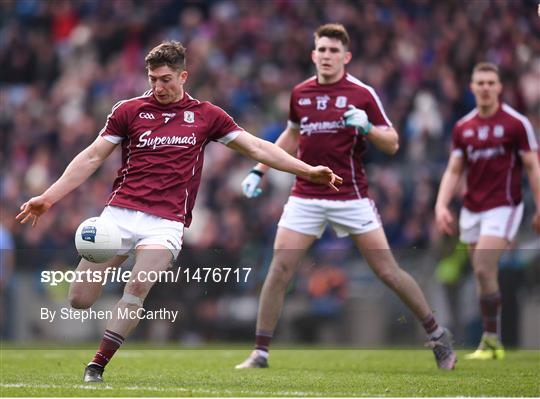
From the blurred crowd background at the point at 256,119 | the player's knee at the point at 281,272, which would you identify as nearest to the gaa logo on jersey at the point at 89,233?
the player's knee at the point at 281,272

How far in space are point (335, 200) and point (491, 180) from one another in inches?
83.6

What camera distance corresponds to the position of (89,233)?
26.4 feet

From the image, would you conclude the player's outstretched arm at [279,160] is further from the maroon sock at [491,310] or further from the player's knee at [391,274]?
the maroon sock at [491,310]

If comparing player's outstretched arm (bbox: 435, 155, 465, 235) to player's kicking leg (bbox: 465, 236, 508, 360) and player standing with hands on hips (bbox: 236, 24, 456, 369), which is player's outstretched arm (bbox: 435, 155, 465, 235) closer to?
player's kicking leg (bbox: 465, 236, 508, 360)

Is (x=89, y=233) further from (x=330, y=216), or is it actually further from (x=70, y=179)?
(x=330, y=216)

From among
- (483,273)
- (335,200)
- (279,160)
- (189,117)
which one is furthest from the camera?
(483,273)

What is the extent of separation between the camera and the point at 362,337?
1472cm

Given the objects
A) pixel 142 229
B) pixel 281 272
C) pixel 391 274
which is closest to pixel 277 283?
pixel 281 272

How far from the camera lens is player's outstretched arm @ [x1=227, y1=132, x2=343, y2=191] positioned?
8289 millimetres

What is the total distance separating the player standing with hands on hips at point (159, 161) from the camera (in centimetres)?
835

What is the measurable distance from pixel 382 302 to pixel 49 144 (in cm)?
783

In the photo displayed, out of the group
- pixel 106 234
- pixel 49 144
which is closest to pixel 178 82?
pixel 106 234

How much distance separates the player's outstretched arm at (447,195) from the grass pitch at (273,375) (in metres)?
1.27

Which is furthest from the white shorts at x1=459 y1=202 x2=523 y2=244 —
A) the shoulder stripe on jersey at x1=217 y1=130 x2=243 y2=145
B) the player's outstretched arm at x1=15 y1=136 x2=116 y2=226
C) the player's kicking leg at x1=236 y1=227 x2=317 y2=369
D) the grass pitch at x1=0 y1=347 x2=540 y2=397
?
the player's outstretched arm at x1=15 y1=136 x2=116 y2=226
